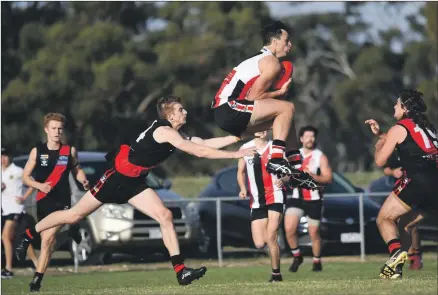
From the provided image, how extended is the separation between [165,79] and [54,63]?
5.25 meters

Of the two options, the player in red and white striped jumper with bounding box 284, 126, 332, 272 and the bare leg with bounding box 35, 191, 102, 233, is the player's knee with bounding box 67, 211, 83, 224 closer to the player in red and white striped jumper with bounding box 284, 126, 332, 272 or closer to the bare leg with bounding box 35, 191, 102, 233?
the bare leg with bounding box 35, 191, 102, 233

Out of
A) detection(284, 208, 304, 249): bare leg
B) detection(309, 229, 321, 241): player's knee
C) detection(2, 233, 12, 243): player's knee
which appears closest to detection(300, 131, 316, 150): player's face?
detection(284, 208, 304, 249): bare leg

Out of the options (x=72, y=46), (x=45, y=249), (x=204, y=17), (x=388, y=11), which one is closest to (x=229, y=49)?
(x=204, y=17)

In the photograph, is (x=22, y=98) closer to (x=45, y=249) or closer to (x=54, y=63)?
(x=54, y=63)

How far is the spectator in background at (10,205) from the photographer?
1811 cm

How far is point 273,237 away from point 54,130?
3305 millimetres

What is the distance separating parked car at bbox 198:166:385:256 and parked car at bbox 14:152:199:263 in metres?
0.81

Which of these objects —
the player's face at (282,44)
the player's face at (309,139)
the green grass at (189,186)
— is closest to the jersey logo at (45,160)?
the player's face at (282,44)

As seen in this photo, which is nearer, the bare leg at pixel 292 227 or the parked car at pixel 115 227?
the bare leg at pixel 292 227

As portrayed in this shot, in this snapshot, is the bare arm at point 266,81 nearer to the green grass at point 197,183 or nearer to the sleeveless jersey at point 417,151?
the sleeveless jersey at point 417,151

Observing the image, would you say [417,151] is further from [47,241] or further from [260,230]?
[47,241]

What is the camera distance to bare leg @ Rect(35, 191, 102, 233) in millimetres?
13094

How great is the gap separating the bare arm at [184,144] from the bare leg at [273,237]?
3225mm

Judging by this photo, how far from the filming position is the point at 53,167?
1516cm
